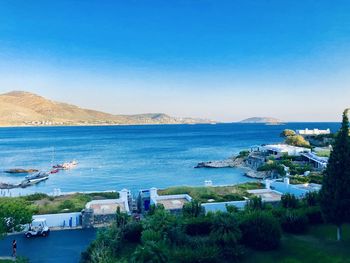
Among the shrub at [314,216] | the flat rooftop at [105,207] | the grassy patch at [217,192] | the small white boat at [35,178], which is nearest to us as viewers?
the shrub at [314,216]

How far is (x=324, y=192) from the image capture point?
44.2 feet

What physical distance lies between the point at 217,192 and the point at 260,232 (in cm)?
1393

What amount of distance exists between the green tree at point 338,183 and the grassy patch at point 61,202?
15210 millimetres

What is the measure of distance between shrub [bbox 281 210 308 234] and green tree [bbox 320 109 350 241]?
1589 millimetres

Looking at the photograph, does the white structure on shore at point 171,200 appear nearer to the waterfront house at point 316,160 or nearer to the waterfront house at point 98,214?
the waterfront house at point 98,214

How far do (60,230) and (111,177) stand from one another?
107 feet

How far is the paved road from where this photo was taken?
14672mm

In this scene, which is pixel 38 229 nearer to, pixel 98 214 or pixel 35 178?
pixel 98 214

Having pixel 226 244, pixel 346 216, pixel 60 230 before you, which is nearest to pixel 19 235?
pixel 60 230

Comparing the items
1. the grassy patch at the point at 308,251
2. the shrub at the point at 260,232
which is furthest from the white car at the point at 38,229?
the grassy patch at the point at 308,251

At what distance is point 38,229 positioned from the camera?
17.9 meters

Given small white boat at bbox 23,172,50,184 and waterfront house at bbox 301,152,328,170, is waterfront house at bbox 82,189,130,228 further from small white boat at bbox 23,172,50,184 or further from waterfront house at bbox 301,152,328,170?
waterfront house at bbox 301,152,328,170

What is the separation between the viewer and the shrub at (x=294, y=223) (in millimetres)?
14930

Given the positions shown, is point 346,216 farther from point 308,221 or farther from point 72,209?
point 72,209
